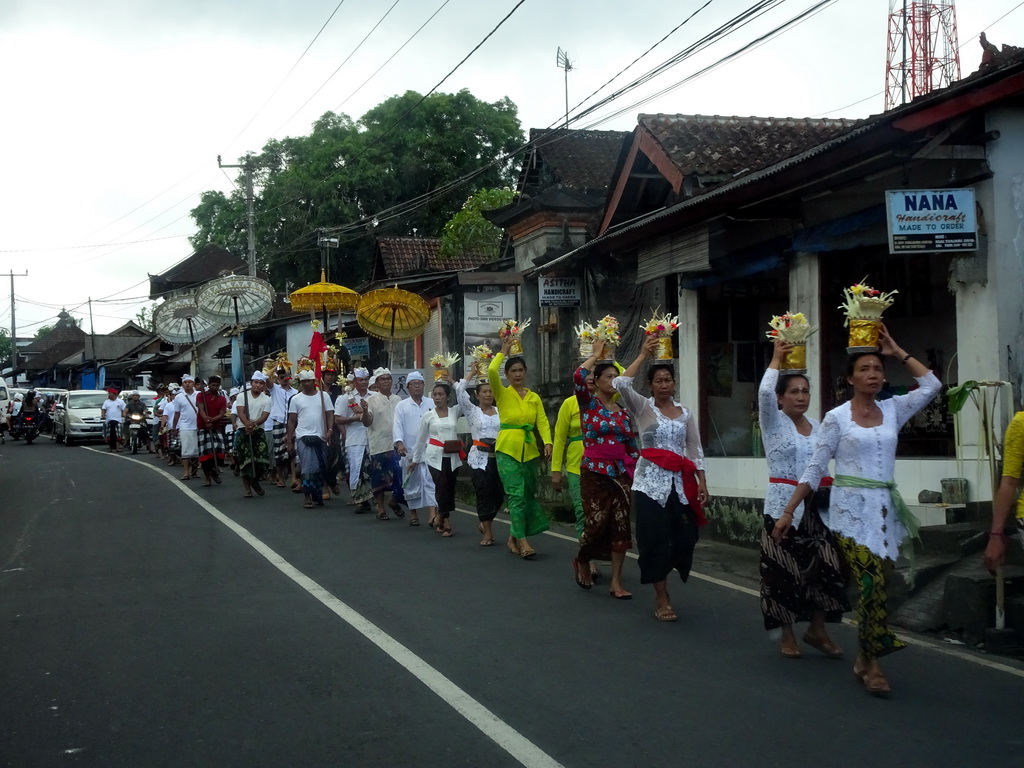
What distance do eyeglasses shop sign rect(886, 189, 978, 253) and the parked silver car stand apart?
1283 inches

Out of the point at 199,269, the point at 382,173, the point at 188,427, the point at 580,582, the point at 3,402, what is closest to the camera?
the point at 580,582

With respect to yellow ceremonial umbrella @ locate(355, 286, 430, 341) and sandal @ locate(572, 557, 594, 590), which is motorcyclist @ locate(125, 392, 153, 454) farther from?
sandal @ locate(572, 557, 594, 590)

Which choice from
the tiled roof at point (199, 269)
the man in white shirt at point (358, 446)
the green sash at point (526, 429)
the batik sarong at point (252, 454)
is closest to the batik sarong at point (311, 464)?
the man in white shirt at point (358, 446)

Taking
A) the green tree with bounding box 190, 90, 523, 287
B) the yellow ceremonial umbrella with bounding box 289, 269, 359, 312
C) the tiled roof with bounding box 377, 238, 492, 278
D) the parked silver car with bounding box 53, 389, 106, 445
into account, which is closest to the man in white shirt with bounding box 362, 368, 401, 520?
the yellow ceremonial umbrella with bounding box 289, 269, 359, 312

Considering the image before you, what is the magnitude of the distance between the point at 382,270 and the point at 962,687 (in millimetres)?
31443

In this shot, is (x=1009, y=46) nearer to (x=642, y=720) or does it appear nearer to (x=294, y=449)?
(x=642, y=720)

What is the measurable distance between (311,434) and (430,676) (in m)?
10.00

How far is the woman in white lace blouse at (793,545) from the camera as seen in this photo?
648cm

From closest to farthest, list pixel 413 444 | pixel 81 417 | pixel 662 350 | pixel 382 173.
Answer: pixel 662 350 < pixel 413 444 < pixel 81 417 < pixel 382 173

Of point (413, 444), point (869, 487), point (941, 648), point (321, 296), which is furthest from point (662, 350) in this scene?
point (321, 296)

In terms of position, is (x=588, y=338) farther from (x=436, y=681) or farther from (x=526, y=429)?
(x=436, y=681)

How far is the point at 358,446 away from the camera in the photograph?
15359 millimetres

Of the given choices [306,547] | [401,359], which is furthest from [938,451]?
[401,359]

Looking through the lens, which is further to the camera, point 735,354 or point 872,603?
point 735,354
